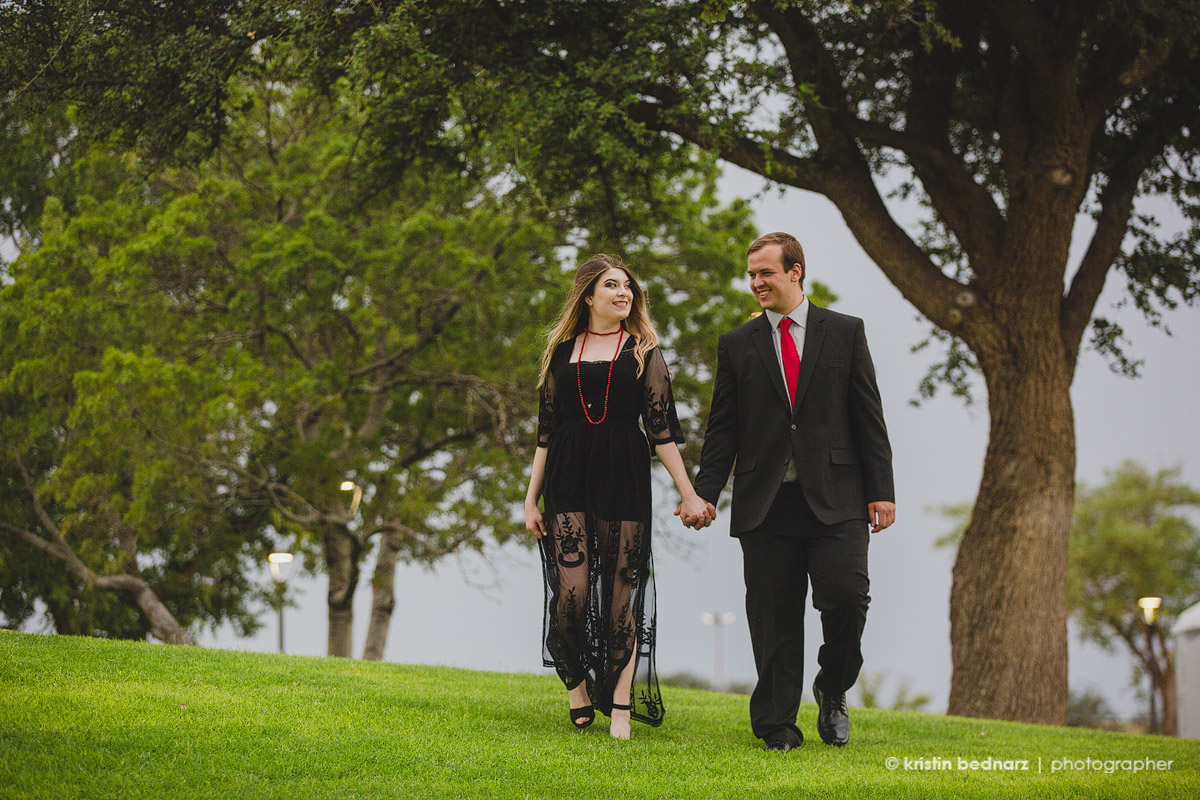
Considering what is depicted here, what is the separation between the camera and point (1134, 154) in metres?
12.5

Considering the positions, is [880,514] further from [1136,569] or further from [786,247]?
[1136,569]

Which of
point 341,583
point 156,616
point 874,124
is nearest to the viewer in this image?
point 874,124

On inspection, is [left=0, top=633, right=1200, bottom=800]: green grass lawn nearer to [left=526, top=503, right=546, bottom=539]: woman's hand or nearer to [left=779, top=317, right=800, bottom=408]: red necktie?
[left=526, top=503, right=546, bottom=539]: woman's hand

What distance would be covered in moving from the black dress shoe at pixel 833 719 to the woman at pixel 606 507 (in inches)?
37.7

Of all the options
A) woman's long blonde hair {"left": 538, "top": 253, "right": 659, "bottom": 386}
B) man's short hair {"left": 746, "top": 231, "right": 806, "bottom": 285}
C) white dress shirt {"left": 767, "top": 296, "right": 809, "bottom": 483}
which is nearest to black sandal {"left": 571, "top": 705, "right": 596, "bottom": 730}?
woman's long blonde hair {"left": 538, "top": 253, "right": 659, "bottom": 386}

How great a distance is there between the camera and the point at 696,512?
532 cm

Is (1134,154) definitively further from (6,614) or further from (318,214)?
(6,614)

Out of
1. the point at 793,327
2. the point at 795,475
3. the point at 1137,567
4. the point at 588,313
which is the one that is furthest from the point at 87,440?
the point at 1137,567

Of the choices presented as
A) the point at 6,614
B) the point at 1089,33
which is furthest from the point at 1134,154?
the point at 6,614

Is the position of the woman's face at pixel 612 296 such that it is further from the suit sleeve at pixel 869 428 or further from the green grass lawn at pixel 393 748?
the green grass lawn at pixel 393 748

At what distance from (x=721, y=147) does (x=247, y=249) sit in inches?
492

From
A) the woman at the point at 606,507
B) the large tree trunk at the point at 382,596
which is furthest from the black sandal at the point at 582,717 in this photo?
the large tree trunk at the point at 382,596

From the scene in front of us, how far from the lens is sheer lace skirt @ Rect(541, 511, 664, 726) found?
5340mm

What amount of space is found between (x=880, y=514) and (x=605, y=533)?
4.73 feet
